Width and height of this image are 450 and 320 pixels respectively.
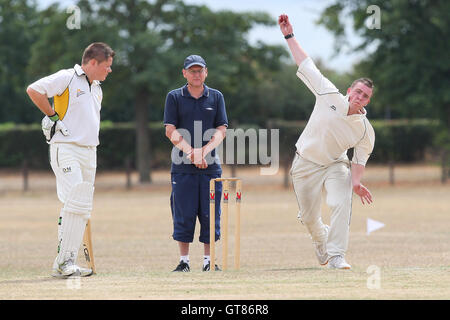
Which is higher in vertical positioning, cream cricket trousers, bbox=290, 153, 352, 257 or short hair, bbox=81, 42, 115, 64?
short hair, bbox=81, 42, 115, 64

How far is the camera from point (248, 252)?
1148 cm

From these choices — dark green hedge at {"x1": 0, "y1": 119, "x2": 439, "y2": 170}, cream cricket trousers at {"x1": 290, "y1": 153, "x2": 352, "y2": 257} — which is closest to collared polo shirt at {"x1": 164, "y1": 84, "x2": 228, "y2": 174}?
cream cricket trousers at {"x1": 290, "y1": 153, "x2": 352, "y2": 257}

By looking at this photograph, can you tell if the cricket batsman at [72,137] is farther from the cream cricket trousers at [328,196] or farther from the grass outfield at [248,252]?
the cream cricket trousers at [328,196]

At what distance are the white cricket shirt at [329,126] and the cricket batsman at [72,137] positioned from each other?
2.00m

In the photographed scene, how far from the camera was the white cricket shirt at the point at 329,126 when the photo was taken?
8.21 metres

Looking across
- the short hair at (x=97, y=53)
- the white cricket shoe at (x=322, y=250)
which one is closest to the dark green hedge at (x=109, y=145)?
the white cricket shoe at (x=322, y=250)

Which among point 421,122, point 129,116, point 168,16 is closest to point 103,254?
point 168,16

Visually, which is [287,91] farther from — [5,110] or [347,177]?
[347,177]

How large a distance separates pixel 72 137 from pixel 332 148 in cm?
254

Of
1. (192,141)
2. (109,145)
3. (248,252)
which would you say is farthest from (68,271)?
(109,145)

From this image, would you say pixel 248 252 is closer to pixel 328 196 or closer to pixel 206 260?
Answer: pixel 206 260

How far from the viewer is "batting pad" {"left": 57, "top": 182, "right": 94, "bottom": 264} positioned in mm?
7492

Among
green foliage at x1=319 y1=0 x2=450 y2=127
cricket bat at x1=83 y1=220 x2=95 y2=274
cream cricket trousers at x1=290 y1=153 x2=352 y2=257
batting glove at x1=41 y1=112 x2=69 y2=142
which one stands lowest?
cricket bat at x1=83 y1=220 x2=95 y2=274

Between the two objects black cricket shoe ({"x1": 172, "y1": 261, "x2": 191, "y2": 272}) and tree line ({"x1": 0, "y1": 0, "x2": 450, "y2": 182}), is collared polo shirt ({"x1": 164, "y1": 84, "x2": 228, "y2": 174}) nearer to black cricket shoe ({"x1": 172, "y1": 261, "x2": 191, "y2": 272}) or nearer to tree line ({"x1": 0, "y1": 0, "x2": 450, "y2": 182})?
black cricket shoe ({"x1": 172, "y1": 261, "x2": 191, "y2": 272})
